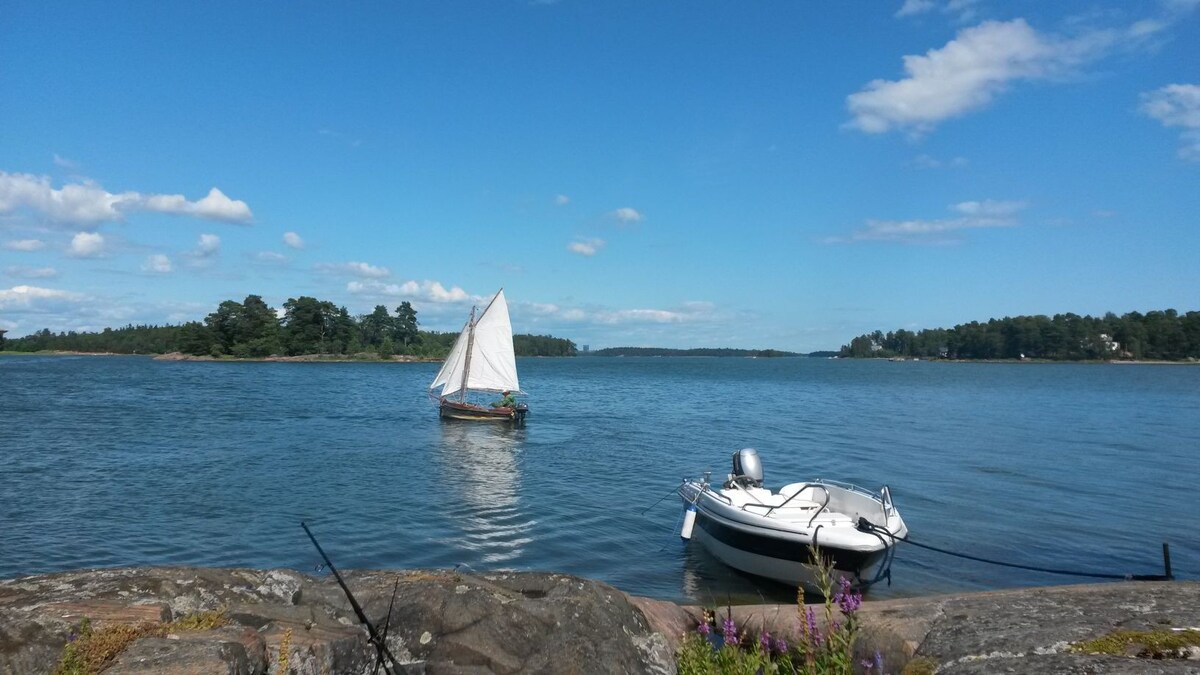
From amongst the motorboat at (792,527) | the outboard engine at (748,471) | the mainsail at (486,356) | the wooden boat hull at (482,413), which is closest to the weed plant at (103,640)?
the motorboat at (792,527)

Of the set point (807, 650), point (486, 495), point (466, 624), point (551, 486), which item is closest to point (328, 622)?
point (466, 624)

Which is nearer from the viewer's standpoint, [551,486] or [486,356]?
[551,486]

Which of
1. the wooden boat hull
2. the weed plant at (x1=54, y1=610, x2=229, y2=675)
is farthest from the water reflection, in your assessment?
the weed plant at (x1=54, y1=610, x2=229, y2=675)

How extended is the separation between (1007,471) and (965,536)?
12635mm

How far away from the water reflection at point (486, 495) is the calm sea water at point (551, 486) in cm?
11

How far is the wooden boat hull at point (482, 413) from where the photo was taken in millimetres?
48719

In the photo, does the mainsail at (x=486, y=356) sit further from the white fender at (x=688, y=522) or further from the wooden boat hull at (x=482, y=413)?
the white fender at (x=688, y=522)

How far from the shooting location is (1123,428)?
46156mm

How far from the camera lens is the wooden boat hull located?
48719 mm

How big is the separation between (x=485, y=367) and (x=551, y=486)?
25.1 m

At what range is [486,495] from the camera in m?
24.7

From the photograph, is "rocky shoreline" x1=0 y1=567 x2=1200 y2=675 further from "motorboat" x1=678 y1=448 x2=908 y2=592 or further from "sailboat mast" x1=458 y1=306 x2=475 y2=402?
"sailboat mast" x1=458 y1=306 x2=475 y2=402

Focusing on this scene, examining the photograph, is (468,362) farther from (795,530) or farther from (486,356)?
(795,530)

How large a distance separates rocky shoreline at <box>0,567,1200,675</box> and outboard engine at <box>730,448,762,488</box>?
32.3ft
